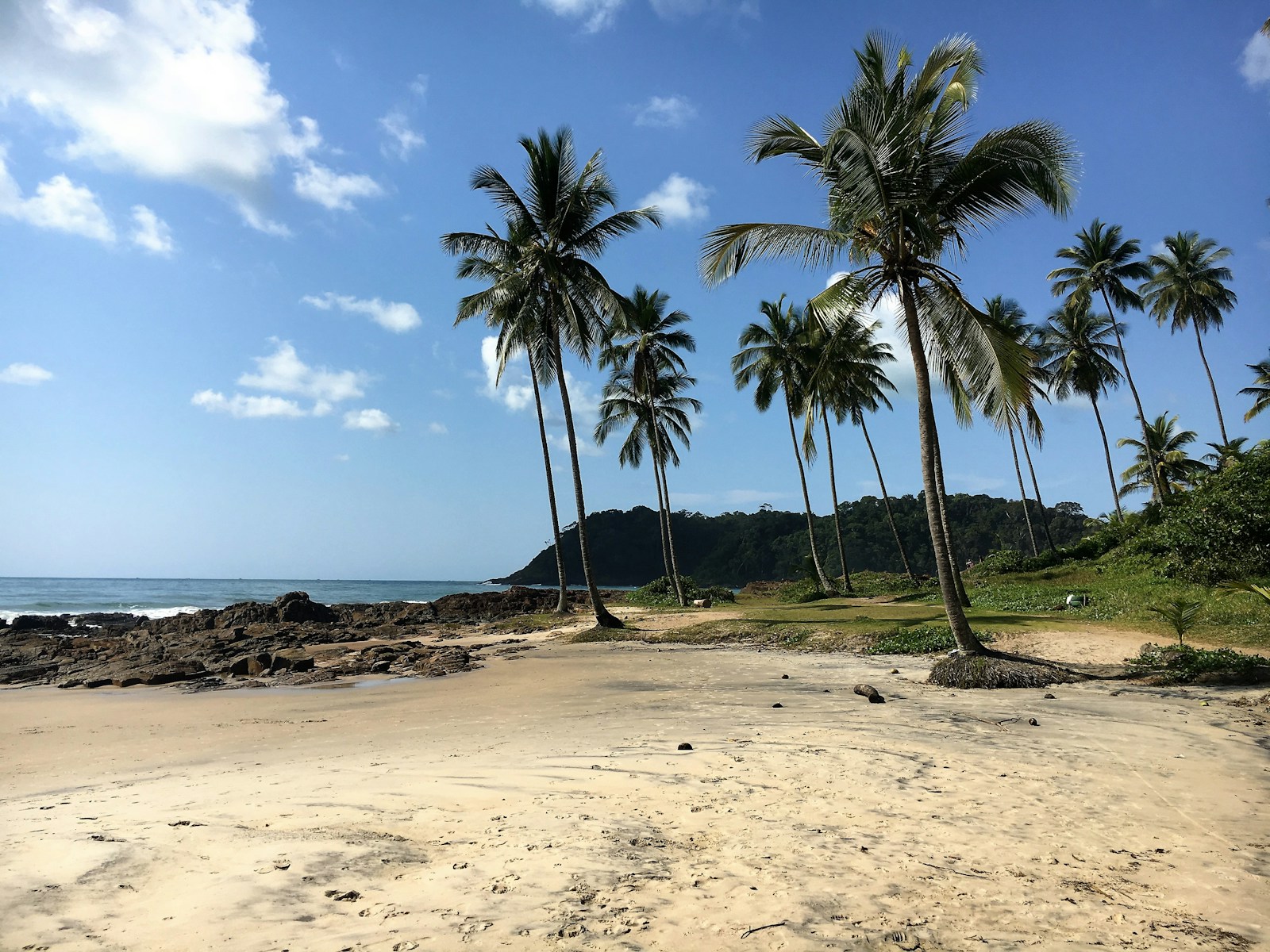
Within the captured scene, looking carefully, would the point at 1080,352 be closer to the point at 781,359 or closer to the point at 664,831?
the point at 781,359

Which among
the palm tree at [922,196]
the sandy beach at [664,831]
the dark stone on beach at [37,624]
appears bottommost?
the sandy beach at [664,831]

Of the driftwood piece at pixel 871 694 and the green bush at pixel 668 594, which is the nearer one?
the driftwood piece at pixel 871 694

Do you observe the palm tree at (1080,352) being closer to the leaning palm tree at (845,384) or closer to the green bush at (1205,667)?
the leaning palm tree at (845,384)

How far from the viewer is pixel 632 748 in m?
6.27

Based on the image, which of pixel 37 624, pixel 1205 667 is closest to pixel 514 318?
pixel 1205 667

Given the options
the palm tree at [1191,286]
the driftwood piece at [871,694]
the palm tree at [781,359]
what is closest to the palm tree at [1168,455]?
the palm tree at [1191,286]

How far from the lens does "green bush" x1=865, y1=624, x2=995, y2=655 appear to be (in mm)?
13068

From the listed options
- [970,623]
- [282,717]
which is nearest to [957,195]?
[970,623]

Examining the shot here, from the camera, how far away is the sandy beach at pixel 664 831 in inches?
118

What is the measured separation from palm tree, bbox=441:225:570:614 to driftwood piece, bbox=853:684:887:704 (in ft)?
49.9

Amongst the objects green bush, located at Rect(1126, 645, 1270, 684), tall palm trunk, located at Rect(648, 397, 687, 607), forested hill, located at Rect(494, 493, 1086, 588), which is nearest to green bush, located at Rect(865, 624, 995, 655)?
green bush, located at Rect(1126, 645, 1270, 684)

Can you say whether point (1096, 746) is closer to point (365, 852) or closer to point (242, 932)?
point (365, 852)

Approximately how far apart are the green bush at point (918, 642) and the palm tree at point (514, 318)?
13310 mm

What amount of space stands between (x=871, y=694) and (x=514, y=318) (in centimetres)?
1653
